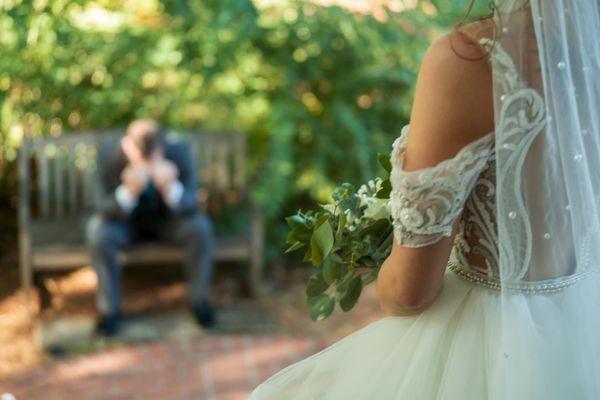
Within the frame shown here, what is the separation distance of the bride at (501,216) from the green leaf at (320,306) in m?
0.32

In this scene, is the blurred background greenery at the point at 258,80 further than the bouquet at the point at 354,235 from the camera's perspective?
Yes

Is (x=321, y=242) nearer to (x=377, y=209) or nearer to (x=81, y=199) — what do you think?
(x=377, y=209)

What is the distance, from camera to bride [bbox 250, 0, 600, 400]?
4.81 ft

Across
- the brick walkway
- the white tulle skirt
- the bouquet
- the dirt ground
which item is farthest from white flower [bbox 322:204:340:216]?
the dirt ground

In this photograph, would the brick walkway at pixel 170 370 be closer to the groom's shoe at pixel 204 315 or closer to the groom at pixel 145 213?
the groom's shoe at pixel 204 315

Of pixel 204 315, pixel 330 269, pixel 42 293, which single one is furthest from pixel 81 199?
pixel 330 269

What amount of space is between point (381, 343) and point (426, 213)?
0.35m

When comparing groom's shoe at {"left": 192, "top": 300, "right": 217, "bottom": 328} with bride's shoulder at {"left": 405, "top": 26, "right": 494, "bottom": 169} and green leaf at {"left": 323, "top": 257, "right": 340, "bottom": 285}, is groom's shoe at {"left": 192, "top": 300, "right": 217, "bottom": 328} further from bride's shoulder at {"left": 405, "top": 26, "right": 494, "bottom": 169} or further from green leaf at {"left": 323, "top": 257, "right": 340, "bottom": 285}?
bride's shoulder at {"left": 405, "top": 26, "right": 494, "bottom": 169}

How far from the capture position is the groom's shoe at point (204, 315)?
5082mm

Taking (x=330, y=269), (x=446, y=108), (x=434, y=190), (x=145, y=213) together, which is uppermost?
(x=446, y=108)

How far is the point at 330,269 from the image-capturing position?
1.89 m

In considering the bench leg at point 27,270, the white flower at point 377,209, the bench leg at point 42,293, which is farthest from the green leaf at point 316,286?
the bench leg at point 42,293

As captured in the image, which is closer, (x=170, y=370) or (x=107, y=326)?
(x=170, y=370)

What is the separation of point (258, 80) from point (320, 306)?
399 cm
